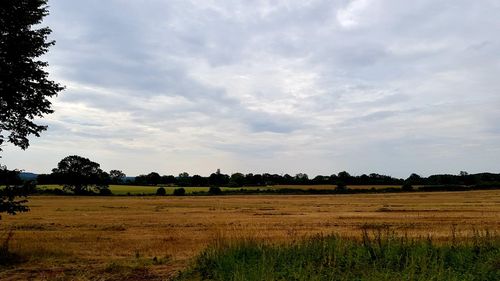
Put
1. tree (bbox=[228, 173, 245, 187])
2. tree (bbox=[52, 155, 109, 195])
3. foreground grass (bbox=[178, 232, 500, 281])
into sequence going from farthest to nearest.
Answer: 1. tree (bbox=[228, 173, 245, 187])
2. tree (bbox=[52, 155, 109, 195])
3. foreground grass (bbox=[178, 232, 500, 281])

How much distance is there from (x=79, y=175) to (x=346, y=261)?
349 feet

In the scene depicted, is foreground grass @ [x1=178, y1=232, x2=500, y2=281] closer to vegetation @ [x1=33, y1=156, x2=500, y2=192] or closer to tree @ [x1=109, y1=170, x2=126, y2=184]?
vegetation @ [x1=33, y1=156, x2=500, y2=192]

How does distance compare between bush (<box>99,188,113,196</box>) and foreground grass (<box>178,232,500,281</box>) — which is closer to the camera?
foreground grass (<box>178,232,500,281</box>)

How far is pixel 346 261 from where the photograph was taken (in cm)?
1048

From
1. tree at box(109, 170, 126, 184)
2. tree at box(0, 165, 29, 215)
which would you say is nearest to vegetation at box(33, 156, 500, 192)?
tree at box(109, 170, 126, 184)

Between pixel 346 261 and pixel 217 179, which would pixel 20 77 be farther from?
pixel 217 179

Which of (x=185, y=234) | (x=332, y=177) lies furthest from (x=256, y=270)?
(x=332, y=177)

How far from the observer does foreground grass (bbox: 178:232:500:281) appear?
29.8 feet

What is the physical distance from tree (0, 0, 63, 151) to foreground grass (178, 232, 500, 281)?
27.4ft

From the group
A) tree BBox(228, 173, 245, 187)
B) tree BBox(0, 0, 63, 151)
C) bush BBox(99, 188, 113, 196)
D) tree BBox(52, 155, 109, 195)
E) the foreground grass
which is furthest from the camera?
tree BBox(228, 173, 245, 187)

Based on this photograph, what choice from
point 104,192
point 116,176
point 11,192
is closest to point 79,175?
point 104,192

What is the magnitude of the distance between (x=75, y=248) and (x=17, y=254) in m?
4.07

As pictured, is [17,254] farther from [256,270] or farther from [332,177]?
[332,177]

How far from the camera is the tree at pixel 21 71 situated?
1530 cm
